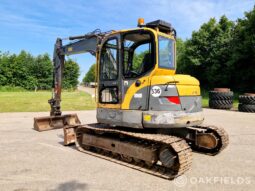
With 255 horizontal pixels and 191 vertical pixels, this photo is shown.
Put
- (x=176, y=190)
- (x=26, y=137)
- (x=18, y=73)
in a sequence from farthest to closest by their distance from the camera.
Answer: (x=18, y=73) → (x=26, y=137) → (x=176, y=190)

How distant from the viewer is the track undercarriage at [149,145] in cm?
505

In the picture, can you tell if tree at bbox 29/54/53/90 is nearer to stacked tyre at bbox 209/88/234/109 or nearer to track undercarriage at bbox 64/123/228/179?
stacked tyre at bbox 209/88/234/109

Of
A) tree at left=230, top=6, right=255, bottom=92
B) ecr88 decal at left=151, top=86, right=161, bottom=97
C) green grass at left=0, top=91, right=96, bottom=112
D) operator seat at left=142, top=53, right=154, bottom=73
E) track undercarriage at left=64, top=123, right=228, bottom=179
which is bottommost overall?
track undercarriage at left=64, top=123, right=228, bottom=179

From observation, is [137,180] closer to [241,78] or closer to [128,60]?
[128,60]

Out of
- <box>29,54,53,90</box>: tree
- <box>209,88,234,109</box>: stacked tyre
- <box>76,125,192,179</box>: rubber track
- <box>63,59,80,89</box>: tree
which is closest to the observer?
<box>76,125,192,179</box>: rubber track

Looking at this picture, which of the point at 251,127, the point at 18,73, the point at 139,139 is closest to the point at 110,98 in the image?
the point at 139,139

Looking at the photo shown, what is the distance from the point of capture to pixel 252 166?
576 cm

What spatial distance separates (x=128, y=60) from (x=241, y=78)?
87.1 feet

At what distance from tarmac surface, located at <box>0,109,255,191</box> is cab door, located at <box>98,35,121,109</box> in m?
1.53

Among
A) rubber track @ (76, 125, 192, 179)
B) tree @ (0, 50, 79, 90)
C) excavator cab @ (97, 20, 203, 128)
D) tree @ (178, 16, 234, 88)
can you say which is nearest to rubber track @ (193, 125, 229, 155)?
excavator cab @ (97, 20, 203, 128)

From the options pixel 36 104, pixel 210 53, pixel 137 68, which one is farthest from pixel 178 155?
pixel 210 53

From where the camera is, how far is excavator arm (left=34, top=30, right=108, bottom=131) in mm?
7992

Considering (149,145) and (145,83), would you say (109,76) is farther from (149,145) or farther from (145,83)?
(149,145)

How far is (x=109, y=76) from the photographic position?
646 centimetres
